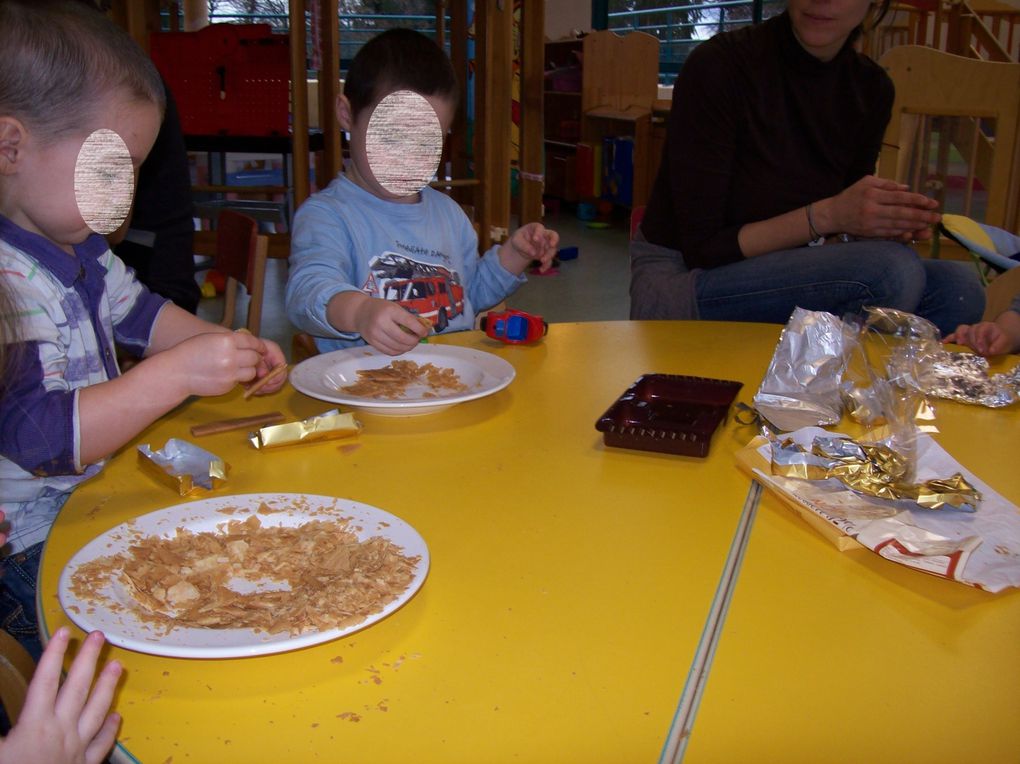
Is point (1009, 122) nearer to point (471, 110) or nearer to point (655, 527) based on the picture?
point (471, 110)

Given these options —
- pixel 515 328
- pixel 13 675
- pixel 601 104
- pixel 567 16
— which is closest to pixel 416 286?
pixel 515 328

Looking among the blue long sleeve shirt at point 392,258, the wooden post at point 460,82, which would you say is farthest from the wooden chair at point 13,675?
the wooden post at point 460,82

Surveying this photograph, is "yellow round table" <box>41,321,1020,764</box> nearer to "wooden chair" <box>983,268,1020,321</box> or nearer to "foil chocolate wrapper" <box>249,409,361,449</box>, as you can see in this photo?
"foil chocolate wrapper" <box>249,409,361,449</box>

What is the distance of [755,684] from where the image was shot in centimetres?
56

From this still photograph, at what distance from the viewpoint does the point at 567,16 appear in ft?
24.5

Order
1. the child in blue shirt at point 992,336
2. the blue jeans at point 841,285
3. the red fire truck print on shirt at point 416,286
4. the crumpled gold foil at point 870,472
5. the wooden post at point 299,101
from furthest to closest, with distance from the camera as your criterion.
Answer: the wooden post at point 299,101, the blue jeans at point 841,285, the red fire truck print on shirt at point 416,286, the child in blue shirt at point 992,336, the crumpled gold foil at point 870,472

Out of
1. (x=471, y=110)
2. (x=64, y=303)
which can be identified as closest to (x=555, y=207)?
(x=471, y=110)

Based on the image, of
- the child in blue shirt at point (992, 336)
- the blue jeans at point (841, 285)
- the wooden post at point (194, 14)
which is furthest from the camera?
the wooden post at point (194, 14)

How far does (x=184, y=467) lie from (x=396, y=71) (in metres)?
0.85

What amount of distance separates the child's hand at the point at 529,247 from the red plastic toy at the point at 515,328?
0.57ft

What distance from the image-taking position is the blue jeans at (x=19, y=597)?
0.92m

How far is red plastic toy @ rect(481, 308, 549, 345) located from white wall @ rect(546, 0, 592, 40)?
6.63m

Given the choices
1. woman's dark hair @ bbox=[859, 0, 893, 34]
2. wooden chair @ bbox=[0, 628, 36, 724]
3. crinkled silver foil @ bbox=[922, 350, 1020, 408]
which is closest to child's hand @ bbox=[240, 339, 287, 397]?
wooden chair @ bbox=[0, 628, 36, 724]

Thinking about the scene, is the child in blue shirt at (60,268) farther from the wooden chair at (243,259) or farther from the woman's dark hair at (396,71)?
the wooden chair at (243,259)
